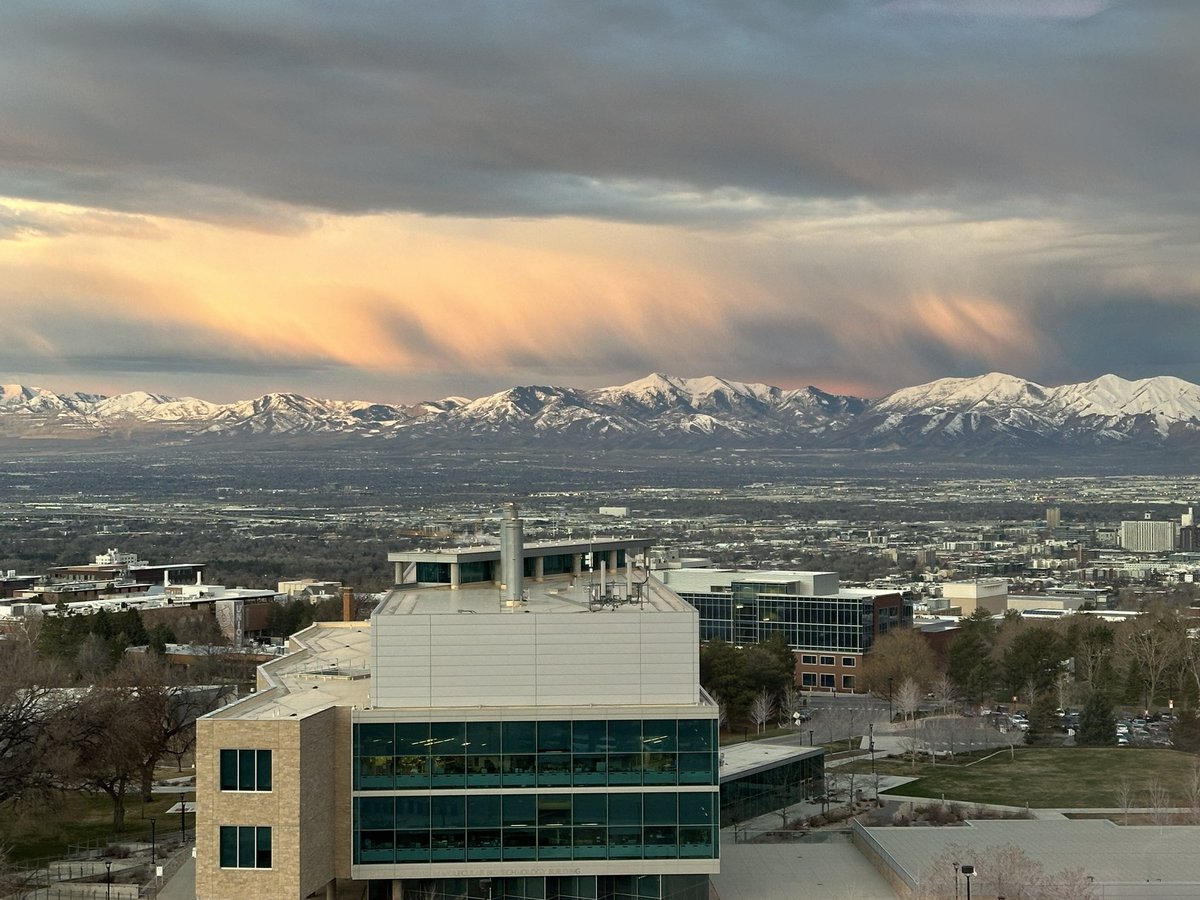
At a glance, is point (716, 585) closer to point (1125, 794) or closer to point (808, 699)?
point (808, 699)

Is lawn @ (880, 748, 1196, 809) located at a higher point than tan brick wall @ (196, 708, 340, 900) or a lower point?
lower

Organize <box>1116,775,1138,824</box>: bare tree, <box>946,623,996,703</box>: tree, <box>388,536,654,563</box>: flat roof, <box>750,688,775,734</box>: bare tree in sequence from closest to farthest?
<box>388,536,654,563</box>: flat roof
<box>1116,775,1138,824</box>: bare tree
<box>750,688,775,734</box>: bare tree
<box>946,623,996,703</box>: tree

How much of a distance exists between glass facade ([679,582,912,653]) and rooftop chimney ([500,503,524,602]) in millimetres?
68022

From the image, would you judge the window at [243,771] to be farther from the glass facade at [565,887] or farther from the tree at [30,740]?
the tree at [30,740]

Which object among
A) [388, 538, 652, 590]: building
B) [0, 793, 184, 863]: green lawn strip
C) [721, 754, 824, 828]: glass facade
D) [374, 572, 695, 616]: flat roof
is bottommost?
[0, 793, 184, 863]: green lawn strip

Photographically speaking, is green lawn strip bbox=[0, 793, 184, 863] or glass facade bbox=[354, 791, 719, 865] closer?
glass facade bbox=[354, 791, 719, 865]

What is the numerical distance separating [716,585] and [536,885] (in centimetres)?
8064

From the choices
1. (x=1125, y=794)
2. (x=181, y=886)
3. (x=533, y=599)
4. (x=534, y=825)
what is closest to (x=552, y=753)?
(x=534, y=825)

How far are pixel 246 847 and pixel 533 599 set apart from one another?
45.3 feet

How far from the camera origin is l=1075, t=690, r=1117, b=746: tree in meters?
92.8

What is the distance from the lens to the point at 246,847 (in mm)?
49625

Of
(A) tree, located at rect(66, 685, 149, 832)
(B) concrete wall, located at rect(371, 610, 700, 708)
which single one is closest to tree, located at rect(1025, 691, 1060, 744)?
(B) concrete wall, located at rect(371, 610, 700, 708)

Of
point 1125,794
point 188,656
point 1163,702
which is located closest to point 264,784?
point 1125,794

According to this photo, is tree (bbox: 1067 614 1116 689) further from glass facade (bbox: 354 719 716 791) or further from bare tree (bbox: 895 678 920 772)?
glass facade (bbox: 354 719 716 791)
